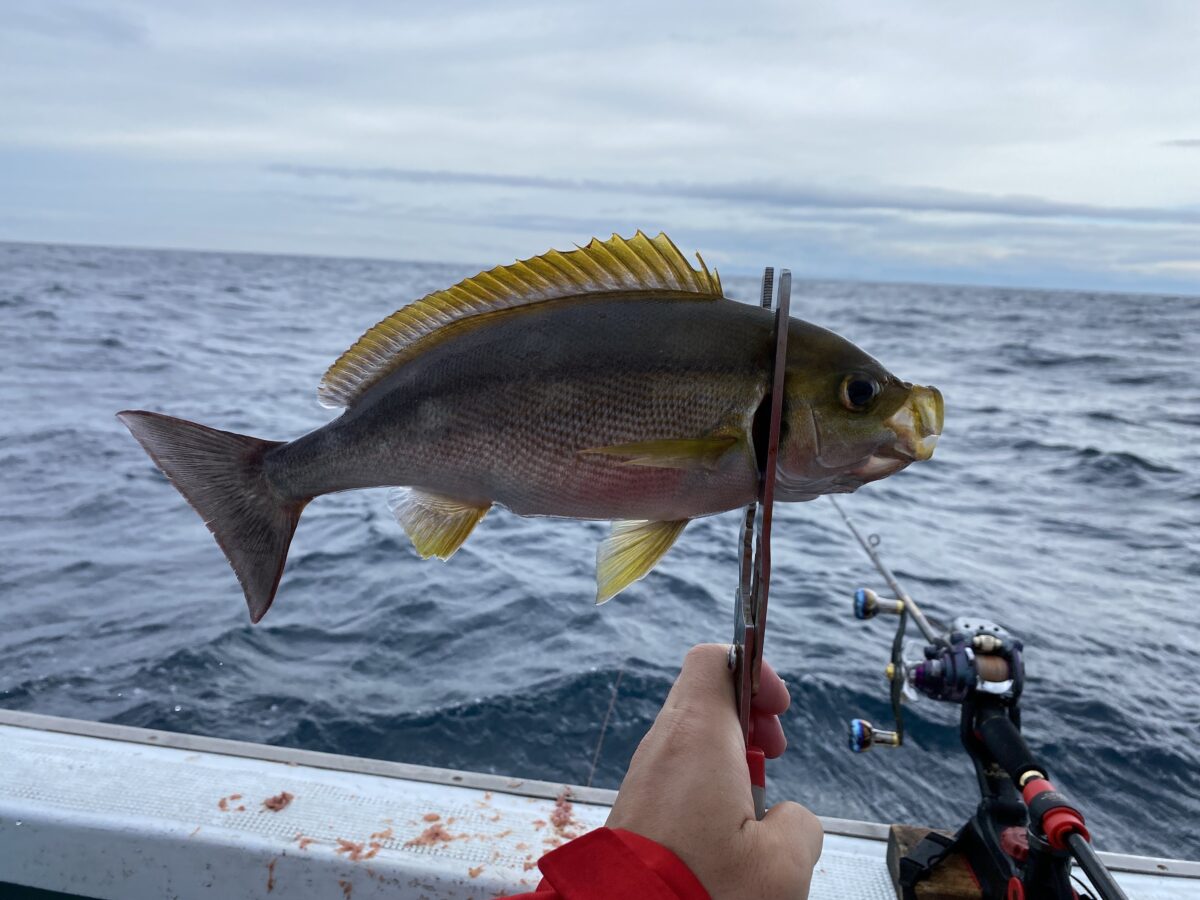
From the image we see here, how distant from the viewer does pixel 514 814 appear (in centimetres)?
287

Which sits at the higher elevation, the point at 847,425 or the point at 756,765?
the point at 847,425

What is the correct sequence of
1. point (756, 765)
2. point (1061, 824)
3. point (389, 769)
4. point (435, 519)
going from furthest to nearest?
point (389, 769)
point (1061, 824)
point (756, 765)
point (435, 519)

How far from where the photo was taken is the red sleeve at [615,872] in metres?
1.17

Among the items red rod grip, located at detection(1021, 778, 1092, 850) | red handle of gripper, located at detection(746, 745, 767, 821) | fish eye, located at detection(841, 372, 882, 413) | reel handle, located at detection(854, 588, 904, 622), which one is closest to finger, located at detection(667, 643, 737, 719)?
red handle of gripper, located at detection(746, 745, 767, 821)

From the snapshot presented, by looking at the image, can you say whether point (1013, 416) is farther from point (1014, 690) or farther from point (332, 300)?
point (332, 300)

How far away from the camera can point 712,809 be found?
4.17 feet

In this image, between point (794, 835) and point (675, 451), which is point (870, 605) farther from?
point (675, 451)

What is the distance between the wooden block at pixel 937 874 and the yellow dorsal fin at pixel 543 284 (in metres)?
2.20

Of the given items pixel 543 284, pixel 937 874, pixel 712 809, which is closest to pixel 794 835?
pixel 712 809

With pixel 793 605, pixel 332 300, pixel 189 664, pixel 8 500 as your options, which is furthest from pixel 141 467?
pixel 332 300

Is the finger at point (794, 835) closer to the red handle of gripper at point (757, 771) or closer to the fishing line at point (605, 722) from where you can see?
the red handle of gripper at point (757, 771)

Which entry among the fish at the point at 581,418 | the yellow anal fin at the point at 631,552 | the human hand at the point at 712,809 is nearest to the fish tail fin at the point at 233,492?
the fish at the point at 581,418

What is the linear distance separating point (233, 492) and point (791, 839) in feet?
3.24

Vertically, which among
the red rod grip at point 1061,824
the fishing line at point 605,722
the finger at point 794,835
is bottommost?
the fishing line at point 605,722
